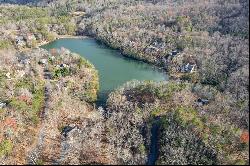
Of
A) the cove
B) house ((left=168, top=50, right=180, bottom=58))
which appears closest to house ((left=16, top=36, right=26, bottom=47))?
the cove

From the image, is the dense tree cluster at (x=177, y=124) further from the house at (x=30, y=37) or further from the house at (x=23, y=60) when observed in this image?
the house at (x=30, y=37)

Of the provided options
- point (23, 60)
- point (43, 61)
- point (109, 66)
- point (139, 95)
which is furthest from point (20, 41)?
point (139, 95)

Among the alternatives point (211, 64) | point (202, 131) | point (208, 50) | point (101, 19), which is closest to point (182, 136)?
point (202, 131)

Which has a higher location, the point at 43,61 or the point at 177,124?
the point at 43,61

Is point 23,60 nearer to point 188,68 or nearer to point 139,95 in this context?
point 139,95

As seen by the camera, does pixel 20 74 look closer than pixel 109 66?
Yes

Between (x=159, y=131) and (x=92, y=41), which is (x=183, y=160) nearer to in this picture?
(x=159, y=131)
